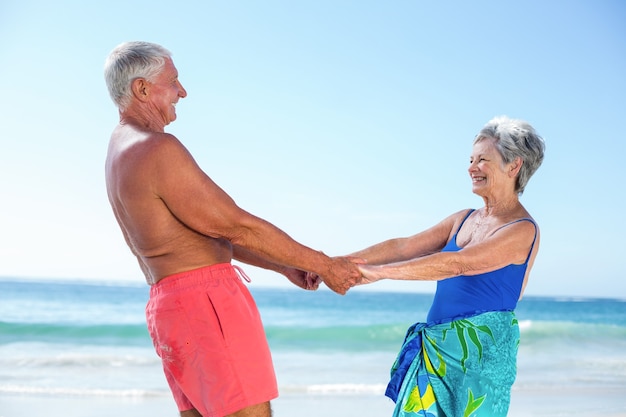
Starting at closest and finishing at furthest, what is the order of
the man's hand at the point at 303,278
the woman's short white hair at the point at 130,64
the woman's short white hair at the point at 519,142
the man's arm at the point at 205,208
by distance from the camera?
1. the man's arm at the point at 205,208
2. the woman's short white hair at the point at 130,64
3. the woman's short white hair at the point at 519,142
4. the man's hand at the point at 303,278

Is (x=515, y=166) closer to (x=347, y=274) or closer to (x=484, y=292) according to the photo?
(x=484, y=292)

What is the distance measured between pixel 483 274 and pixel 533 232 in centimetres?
24

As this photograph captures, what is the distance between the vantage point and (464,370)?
2734 mm

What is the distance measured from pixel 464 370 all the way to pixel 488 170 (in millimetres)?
741

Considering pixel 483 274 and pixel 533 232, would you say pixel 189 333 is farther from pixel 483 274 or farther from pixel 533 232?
Answer: pixel 533 232

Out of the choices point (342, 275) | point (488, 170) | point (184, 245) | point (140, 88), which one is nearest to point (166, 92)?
point (140, 88)

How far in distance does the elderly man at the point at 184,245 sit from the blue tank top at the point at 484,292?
27.4 inches

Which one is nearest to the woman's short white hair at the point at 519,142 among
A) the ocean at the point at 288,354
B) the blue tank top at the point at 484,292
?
the blue tank top at the point at 484,292

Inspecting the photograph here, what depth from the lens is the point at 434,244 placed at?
317 centimetres

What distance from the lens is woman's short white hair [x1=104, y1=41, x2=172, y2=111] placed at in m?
2.42

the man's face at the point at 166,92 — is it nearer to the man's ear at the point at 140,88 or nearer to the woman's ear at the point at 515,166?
the man's ear at the point at 140,88

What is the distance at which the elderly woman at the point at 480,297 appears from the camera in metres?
2.73

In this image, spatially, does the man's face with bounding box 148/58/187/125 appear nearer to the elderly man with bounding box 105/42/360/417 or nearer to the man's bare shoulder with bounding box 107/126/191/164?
the elderly man with bounding box 105/42/360/417

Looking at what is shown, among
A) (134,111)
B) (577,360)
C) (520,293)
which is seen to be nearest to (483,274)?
(520,293)
